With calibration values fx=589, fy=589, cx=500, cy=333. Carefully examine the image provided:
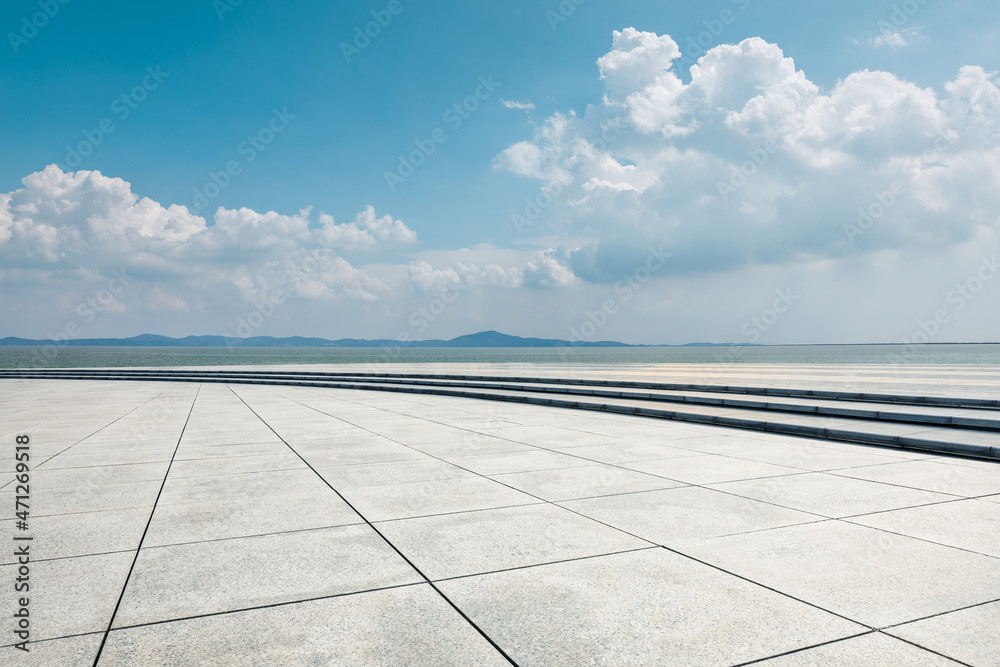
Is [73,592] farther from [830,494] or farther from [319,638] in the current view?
[830,494]

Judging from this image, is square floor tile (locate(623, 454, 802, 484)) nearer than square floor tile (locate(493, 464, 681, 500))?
No

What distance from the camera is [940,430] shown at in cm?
907

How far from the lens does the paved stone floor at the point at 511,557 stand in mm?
3051

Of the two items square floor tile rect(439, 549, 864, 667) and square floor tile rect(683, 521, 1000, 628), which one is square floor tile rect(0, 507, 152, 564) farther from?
square floor tile rect(683, 521, 1000, 628)

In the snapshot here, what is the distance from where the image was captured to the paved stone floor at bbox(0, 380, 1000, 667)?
120 inches

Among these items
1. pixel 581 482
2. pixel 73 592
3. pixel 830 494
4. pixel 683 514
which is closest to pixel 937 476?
pixel 830 494

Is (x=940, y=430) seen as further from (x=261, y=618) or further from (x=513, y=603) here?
(x=261, y=618)

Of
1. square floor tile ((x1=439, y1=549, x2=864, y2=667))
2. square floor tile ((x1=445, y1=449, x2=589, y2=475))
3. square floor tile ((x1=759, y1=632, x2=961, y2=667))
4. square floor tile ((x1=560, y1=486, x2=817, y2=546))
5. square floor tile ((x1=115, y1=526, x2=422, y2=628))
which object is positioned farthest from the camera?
square floor tile ((x1=445, y1=449, x2=589, y2=475))

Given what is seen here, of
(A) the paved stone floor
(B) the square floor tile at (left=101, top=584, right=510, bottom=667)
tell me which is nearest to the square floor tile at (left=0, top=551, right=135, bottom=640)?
(A) the paved stone floor

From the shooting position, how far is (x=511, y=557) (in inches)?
169

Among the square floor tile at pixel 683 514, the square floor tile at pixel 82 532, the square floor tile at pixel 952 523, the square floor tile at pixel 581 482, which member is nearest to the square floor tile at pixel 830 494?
the square floor tile at pixel 952 523

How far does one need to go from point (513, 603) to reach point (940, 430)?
8.69m

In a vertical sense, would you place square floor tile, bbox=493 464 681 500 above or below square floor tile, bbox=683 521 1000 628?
below

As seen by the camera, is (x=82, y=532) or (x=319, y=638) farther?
(x=82, y=532)
